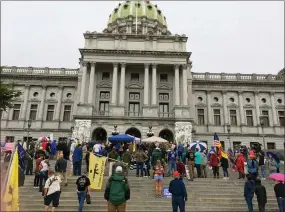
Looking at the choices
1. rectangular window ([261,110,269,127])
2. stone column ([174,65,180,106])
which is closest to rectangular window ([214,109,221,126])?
rectangular window ([261,110,269,127])

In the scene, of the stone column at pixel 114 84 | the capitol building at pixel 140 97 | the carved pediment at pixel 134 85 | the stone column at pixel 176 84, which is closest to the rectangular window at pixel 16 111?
the capitol building at pixel 140 97

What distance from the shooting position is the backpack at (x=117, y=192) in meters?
7.99

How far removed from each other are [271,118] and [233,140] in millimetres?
7599

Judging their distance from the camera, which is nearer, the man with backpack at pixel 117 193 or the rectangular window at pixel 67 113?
the man with backpack at pixel 117 193

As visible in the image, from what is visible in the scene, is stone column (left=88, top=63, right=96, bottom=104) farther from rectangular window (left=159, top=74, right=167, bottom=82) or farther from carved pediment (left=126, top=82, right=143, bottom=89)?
rectangular window (left=159, top=74, right=167, bottom=82)

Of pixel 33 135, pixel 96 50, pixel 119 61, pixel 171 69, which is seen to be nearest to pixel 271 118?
pixel 171 69

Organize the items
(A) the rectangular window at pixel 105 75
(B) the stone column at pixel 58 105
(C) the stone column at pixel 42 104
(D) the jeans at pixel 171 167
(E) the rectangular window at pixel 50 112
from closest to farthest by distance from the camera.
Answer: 1. (D) the jeans at pixel 171 167
2. (A) the rectangular window at pixel 105 75
3. (C) the stone column at pixel 42 104
4. (B) the stone column at pixel 58 105
5. (E) the rectangular window at pixel 50 112

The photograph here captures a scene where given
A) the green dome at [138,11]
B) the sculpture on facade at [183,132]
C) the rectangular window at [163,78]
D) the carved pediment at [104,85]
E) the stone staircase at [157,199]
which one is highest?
the green dome at [138,11]

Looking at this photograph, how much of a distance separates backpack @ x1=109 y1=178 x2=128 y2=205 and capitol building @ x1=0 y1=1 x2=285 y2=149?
90.7ft

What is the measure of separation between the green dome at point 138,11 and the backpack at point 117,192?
196 feet

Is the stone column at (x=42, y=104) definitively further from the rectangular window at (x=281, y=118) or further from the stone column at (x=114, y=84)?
the rectangular window at (x=281, y=118)

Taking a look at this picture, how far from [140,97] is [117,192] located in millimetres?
33053

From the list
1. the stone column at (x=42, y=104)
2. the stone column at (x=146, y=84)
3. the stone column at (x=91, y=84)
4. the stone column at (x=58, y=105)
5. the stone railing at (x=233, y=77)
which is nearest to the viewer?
the stone column at (x=91, y=84)

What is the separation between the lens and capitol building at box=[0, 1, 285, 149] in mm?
37250
